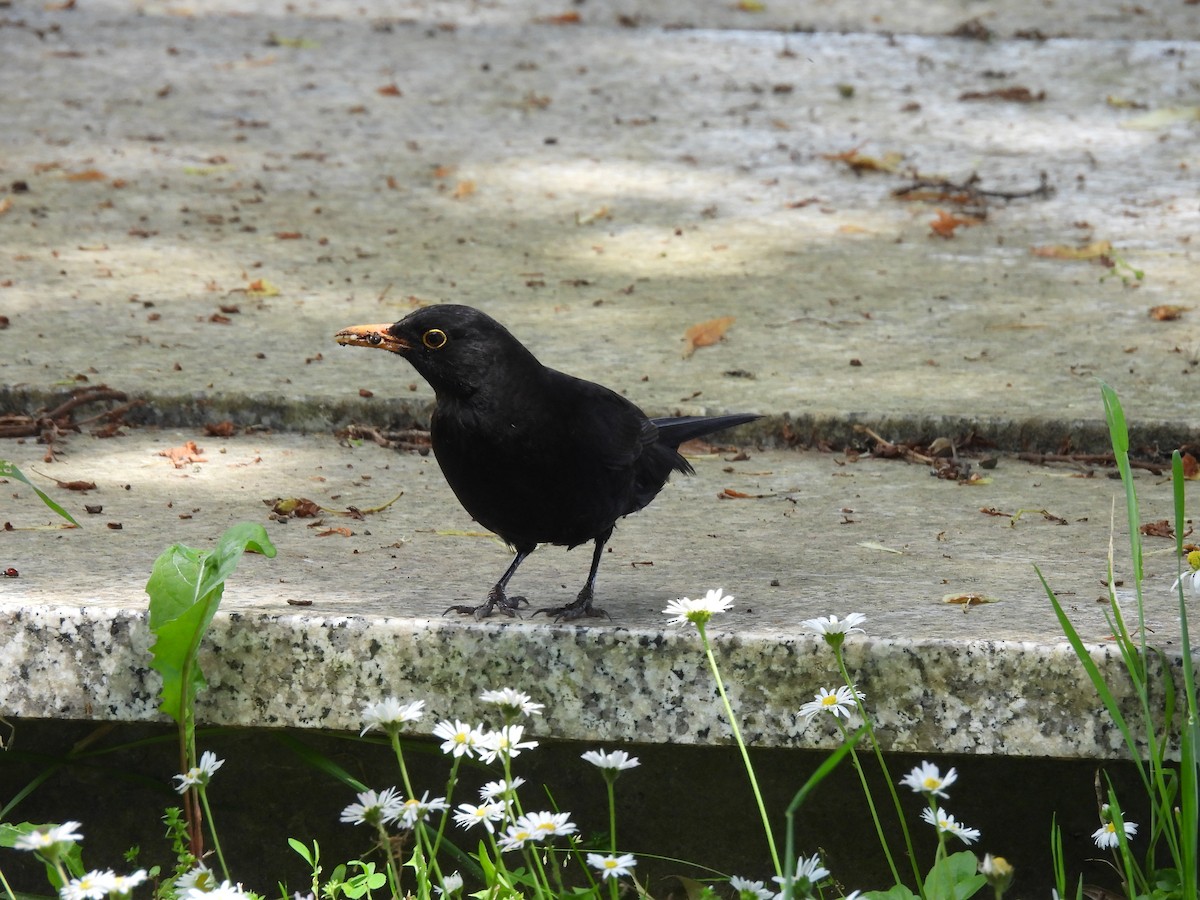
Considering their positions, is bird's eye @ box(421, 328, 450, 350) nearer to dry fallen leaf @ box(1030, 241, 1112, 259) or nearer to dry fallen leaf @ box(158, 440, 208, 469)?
dry fallen leaf @ box(158, 440, 208, 469)

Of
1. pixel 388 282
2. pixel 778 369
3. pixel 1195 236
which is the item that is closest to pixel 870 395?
pixel 778 369

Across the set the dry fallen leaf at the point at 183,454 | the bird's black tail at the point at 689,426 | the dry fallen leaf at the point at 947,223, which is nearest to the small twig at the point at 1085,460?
the bird's black tail at the point at 689,426

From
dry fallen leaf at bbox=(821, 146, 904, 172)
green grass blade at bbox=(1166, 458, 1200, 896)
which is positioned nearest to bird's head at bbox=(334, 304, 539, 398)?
green grass blade at bbox=(1166, 458, 1200, 896)

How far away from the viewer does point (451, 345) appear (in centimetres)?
247

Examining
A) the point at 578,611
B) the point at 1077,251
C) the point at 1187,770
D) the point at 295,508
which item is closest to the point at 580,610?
the point at 578,611

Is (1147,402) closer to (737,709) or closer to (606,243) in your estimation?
(737,709)

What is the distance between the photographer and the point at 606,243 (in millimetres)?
4949

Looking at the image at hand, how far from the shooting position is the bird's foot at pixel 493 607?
230 cm

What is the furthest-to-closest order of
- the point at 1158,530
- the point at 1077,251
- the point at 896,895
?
the point at 1077,251 < the point at 1158,530 < the point at 896,895

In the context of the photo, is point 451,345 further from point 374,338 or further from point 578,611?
point 578,611

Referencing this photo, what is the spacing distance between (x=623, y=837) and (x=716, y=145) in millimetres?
4121

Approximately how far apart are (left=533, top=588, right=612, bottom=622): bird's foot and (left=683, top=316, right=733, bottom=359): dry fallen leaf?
165 cm

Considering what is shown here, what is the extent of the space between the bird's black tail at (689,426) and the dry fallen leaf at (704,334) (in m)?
0.96

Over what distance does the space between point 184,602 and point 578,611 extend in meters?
0.66
